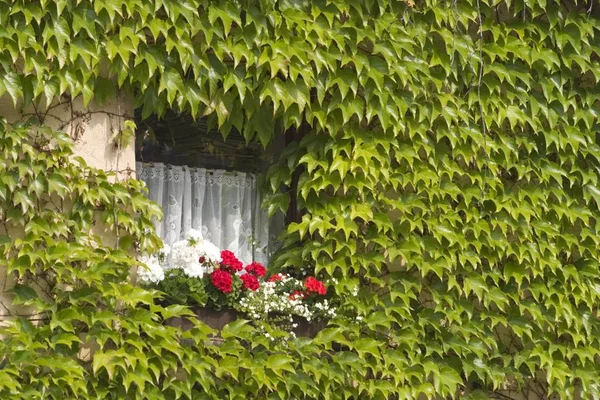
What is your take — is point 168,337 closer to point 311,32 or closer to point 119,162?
point 119,162

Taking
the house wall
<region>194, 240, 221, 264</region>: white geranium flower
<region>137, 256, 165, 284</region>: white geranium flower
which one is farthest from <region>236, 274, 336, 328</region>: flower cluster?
the house wall

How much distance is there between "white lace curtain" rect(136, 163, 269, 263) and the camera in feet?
20.0

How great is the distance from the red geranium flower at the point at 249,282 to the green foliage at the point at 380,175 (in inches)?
8.3

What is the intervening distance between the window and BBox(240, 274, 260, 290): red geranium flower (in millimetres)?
549

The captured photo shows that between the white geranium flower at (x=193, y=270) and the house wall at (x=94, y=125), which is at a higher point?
the house wall at (x=94, y=125)

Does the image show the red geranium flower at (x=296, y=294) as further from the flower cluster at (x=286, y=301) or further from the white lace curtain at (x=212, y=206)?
the white lace curtain at (x=212, y=206)

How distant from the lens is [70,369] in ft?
16.9

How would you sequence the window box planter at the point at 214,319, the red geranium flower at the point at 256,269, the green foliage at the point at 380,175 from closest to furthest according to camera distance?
the green foliage at the point at 380,175 → the window box planter at the point at 214,319 → the red geranium flower at the point at 256,269

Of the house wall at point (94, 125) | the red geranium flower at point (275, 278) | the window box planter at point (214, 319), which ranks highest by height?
the house wall at point (94, 125)

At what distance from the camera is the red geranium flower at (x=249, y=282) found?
5.68 m

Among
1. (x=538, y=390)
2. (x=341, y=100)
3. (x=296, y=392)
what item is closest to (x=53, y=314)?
(x=296, y=392)

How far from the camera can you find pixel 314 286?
5855 mm

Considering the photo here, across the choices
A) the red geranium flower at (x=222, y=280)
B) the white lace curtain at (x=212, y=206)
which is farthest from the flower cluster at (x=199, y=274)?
the white lace curtain at (x=212, y=206)

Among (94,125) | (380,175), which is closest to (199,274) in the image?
(94,125)
